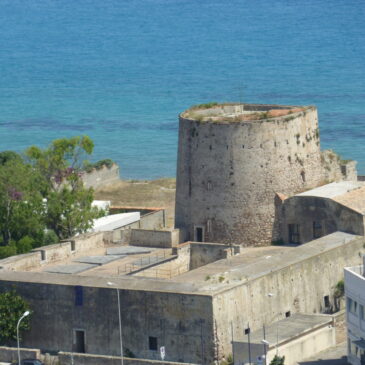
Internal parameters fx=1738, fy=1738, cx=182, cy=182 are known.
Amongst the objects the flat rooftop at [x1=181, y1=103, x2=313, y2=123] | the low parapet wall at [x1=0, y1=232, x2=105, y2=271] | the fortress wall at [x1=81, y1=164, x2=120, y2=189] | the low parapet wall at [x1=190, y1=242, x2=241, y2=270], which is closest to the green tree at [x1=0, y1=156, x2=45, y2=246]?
the low parapet wall at [x1=0, y1=232, x2=105, y2=271]

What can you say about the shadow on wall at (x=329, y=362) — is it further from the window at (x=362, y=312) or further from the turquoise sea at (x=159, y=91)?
the turquoise sea at (x=159, y=91)

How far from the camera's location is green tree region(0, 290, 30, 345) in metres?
60.5

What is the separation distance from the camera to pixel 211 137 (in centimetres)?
6762

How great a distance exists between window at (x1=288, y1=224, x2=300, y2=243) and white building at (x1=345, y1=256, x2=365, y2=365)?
9946mm

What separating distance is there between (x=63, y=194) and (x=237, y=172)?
906 centimetres

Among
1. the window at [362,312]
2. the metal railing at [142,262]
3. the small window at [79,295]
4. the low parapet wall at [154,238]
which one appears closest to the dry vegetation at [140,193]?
the low parapet wall at [154,238]

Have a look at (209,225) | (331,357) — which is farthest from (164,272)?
(331,357)

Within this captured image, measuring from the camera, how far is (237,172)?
67.6 metres

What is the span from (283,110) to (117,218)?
36.8ft

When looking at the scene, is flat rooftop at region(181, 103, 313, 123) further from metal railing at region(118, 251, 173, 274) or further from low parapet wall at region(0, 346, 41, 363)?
low parapet wall at region(0, 346, 41, 363)

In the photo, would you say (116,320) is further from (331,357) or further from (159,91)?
(159,91)

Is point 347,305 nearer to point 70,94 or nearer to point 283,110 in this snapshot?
point 283,110

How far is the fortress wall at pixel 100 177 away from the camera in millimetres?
94312

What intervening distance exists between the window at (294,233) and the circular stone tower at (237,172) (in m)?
0.56
